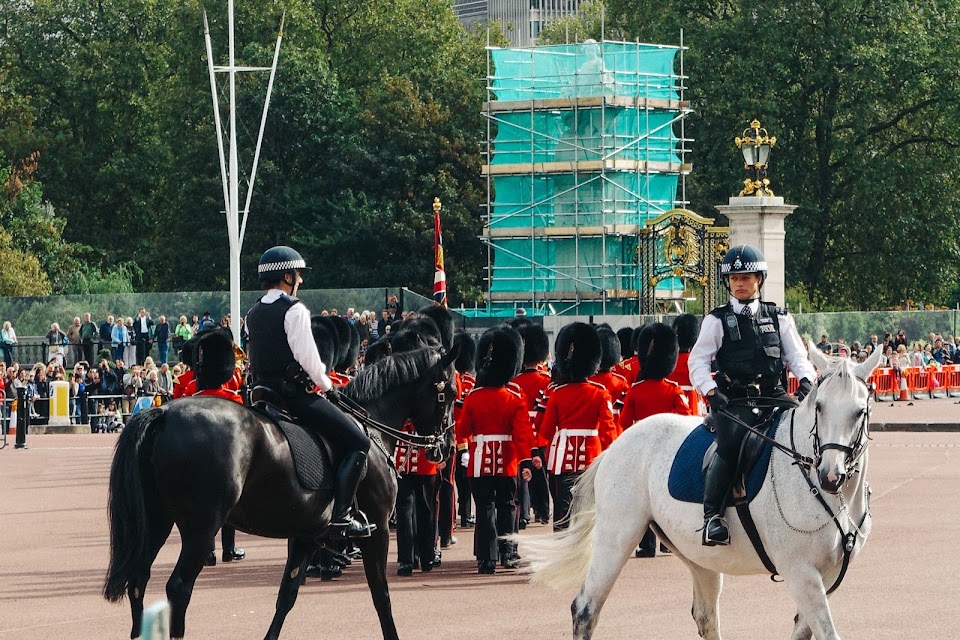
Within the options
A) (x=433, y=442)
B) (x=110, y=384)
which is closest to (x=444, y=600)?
(x=433, y=442)

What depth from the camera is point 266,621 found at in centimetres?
1000

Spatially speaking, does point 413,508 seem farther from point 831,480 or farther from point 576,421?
point 831,480

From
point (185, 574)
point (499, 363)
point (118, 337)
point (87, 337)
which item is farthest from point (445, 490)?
point (87, 337)

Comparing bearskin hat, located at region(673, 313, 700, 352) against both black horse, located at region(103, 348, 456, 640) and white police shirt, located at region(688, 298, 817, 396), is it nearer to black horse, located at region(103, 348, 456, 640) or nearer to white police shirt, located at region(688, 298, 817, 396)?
black horse, located at region(103, 348, 456, 640)

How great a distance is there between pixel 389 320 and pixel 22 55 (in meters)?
35.0

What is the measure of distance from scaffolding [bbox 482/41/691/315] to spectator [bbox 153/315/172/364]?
30.0ft

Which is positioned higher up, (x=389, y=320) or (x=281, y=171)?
(x=281, y=171)

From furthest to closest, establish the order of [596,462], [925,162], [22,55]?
[22,55], [925,162], [596,462]

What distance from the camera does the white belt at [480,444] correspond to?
1207cm

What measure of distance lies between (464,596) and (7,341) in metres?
24.3

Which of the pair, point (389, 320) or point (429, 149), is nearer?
point (389, 320)

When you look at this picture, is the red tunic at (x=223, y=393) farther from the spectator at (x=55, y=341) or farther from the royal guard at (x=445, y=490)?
the spectator at (x=55, y=341)

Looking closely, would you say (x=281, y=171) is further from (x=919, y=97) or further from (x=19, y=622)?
(x=19, y=622)

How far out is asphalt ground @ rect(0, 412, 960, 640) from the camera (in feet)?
31.4
